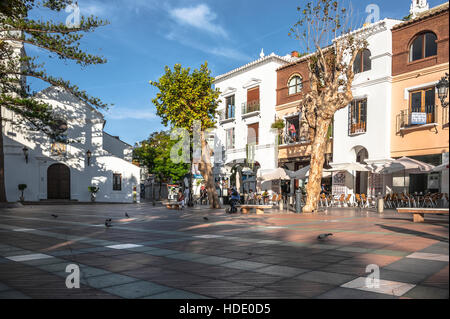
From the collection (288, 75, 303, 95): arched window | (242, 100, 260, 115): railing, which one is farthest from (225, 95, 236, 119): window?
(288, 75, 303, 95): arched window

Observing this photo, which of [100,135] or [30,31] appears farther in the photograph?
[100,135]

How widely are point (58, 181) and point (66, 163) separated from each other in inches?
71.0

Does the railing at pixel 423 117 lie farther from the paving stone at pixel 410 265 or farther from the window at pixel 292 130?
the paving stone at pixel 410 265

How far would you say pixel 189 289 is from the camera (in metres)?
3.78

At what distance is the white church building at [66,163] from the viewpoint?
30.8 meters

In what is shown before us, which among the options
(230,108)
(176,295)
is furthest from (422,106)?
(176,295)

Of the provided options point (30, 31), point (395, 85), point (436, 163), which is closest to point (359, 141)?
point (395, 85)

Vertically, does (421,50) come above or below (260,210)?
above

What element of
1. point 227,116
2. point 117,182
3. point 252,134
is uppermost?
point 227,116

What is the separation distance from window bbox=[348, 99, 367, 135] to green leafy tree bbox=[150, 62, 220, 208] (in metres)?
9.06

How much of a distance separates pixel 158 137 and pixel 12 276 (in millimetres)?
45629

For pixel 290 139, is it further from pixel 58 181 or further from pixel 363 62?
pixel 58 181

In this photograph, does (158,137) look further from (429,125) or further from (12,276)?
(12,276)

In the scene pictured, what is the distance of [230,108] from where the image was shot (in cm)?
3384
